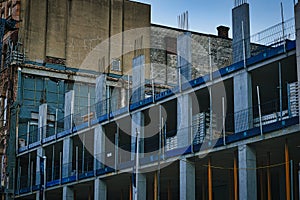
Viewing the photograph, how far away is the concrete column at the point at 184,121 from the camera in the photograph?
30.8m

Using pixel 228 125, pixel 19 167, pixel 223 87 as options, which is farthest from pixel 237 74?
pixel 19 167

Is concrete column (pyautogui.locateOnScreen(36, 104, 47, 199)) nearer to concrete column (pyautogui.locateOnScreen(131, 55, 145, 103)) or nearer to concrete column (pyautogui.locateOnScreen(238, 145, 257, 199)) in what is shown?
concrete column (pyautogui.locateOnScreen(131, 55, 145, 103))

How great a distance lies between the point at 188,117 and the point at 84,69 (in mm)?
21849

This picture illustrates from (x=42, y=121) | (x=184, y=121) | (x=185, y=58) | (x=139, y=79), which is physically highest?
(x=185, y=58)

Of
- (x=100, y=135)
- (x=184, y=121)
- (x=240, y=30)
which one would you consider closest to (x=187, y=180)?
(x=184, y=121)

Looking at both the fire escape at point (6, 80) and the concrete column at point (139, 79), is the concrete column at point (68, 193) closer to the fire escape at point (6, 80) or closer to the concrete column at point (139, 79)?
the fire escape at point (6, 80)

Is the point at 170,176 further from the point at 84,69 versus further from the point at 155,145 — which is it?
the point at 84,69

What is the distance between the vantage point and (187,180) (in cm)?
3002

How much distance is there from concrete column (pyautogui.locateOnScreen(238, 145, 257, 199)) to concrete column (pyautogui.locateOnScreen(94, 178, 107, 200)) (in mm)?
12240

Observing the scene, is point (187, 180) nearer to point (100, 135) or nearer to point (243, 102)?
point (243, 102)

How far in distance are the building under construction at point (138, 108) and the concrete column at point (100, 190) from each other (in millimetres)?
63

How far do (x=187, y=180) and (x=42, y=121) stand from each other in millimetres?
18170

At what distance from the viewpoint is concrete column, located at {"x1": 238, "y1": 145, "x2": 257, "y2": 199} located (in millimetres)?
26125

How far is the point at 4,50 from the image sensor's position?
168 ft
